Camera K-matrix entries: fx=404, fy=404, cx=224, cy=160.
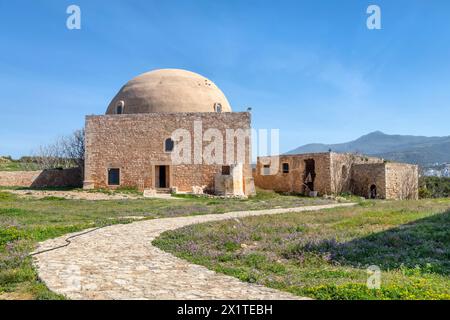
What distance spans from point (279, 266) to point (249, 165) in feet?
71.4

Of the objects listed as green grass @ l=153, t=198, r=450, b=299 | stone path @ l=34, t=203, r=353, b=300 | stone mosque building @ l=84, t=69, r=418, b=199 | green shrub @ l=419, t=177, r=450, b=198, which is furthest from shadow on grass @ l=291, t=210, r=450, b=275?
green shrub @ l=419, t=177, r=450, b=198

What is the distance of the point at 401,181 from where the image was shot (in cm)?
3009

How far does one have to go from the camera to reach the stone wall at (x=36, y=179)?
32.9 m

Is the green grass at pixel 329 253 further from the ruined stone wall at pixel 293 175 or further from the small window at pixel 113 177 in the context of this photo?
the small window at pixel 113 177

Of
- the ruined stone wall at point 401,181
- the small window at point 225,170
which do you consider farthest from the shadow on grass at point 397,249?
the ruined stone wall at point 401,181

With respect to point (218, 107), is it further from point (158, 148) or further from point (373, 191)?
point (373, 191)

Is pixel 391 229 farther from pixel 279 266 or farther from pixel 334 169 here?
pixel 334 169

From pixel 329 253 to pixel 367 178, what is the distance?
77.8 feet

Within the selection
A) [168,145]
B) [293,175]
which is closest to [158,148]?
[168,145]

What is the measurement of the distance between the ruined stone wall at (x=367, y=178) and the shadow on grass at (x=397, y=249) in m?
19.5

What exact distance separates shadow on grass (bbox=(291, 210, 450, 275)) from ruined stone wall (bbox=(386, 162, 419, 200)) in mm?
19983

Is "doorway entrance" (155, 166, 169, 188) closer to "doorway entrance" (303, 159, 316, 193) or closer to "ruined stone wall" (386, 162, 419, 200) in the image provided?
"doorway entrance" (303, 159, 316, 193)
